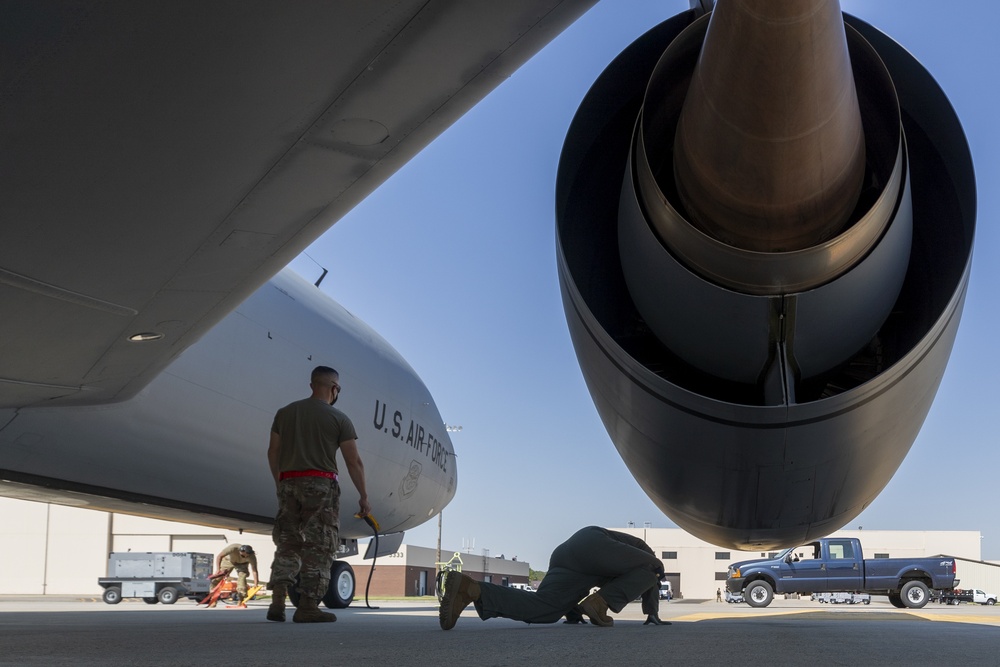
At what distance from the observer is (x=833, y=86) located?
2.24 metres

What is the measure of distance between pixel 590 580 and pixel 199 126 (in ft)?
12.7

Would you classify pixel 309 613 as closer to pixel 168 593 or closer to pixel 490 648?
pixel 490 648

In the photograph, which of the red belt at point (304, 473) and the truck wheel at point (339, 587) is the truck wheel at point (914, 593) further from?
the red belt at point (304, 473)

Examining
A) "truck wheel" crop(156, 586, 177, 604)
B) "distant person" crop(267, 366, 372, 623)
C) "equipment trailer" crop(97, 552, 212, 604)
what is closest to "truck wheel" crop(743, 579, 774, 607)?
"equipment trailer" crop(97, 552, 212, 604)

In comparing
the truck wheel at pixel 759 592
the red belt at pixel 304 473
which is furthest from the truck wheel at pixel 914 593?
the red belt at pixel 304 473

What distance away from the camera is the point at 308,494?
528 centimetres

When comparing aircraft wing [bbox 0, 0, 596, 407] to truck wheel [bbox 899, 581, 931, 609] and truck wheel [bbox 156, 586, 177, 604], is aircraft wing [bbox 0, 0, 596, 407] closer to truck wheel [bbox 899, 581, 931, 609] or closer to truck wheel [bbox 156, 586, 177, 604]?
truck wheel [bbox 156, 586, 177, 604]

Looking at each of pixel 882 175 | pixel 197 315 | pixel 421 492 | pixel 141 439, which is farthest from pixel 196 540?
pixel 882 175

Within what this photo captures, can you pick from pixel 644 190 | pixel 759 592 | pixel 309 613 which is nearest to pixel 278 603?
pixel 309 613

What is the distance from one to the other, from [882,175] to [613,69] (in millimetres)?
960

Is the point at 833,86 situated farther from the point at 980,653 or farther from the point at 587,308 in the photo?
the point at 980,653

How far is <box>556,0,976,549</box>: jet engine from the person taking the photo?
7.94ft

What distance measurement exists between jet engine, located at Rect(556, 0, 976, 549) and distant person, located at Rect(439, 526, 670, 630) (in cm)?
217

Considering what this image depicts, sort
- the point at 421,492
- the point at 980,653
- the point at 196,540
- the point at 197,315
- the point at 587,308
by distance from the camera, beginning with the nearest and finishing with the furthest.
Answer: the point at 587,308 < the point at 980,653 < the point at 197,315 < the point at 421,492 < the point at 196,540
